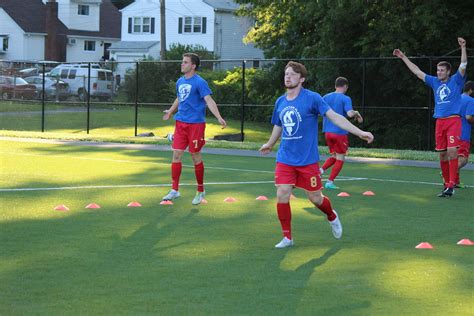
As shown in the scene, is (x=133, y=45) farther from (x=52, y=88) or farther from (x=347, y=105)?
(x=347, y=105)

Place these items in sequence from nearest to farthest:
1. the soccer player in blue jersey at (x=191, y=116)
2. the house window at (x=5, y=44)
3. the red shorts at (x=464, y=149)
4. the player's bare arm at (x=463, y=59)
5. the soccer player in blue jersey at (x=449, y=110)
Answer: the soccer player in blue jersey at (x=191, y=116) < the player's bare arm at (x=463, y=59) < the soccer player in blue jersey at (x=449, y=110) < the red shorts at (x=464, y=149) < the house window at (x=5, y=44)

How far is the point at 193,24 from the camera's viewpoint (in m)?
71.3

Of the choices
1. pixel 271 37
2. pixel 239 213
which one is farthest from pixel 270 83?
pixel 239 213

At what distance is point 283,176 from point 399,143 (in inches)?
825

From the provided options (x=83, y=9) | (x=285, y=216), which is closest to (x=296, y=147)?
(x=285, y=216)

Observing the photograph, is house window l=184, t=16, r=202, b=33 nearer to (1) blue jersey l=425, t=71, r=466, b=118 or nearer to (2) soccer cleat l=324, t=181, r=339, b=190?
(2) soccer cleat l=324, t=181, r=339, b=190

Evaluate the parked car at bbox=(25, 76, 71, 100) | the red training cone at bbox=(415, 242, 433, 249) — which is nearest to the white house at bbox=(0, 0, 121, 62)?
the parked car at bbox=(25, 76, 71, 100)

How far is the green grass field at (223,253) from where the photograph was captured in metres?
6.65

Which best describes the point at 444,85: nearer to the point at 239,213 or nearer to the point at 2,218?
the point at 239,213

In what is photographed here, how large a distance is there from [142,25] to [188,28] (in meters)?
5.67

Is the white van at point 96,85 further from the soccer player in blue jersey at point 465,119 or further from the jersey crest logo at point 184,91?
the jersey crest logo at point 184,91

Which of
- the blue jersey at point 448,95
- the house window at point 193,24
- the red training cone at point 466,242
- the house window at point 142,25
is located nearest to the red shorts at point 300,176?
the red training cone at point 466,242

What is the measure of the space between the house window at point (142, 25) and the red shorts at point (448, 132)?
62.9 metres

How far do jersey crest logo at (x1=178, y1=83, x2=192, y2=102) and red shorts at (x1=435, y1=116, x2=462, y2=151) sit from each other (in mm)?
4138
